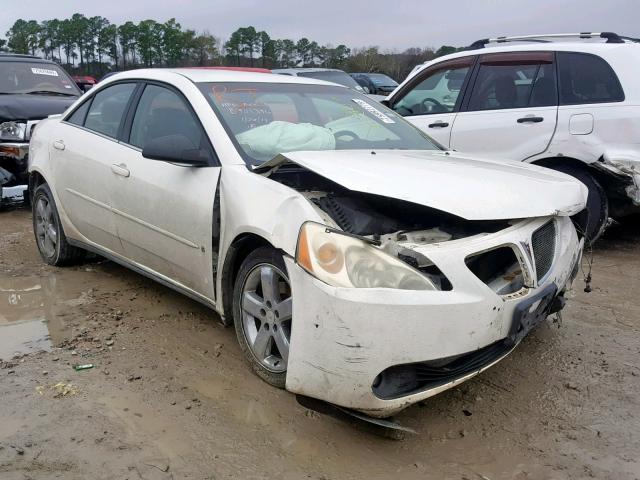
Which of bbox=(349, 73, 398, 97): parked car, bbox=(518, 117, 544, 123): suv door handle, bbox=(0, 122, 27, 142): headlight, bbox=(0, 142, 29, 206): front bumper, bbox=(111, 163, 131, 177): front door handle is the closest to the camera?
bbox=(111, 163, 131, 177): front door handle

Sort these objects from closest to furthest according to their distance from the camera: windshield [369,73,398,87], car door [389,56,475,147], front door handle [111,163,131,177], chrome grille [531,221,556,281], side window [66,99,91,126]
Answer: chrome grille [531,221,556,281] < front door handle [111,163,131,177] < side window [66,99,91,126] < car door [389,56,475,147] < windshield [369,73,398,87]

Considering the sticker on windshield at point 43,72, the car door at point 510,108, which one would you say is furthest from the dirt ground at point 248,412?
the sticker on windshield at point 43,72

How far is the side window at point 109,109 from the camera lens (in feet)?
14.6

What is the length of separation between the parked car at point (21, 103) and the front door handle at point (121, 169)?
13.1 feet

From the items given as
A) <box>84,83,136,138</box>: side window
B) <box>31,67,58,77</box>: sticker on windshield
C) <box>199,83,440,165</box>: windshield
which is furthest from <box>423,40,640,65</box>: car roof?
<box>31,67,58,77</box>: sticker on windshield

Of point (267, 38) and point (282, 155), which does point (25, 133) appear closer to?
point (282, 155)

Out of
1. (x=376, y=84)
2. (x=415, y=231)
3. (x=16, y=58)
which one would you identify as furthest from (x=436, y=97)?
(x=376, y=84)

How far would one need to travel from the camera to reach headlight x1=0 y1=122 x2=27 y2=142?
7.83 metres

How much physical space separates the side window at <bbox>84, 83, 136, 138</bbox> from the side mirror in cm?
104

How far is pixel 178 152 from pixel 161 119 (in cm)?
74

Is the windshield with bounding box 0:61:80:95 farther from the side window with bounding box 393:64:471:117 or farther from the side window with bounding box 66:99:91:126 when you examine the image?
the side window with bounding box 393:64:471:117

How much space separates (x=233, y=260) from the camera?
334cm

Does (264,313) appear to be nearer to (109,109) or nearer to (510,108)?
(109,109)

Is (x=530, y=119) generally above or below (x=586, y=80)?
below
